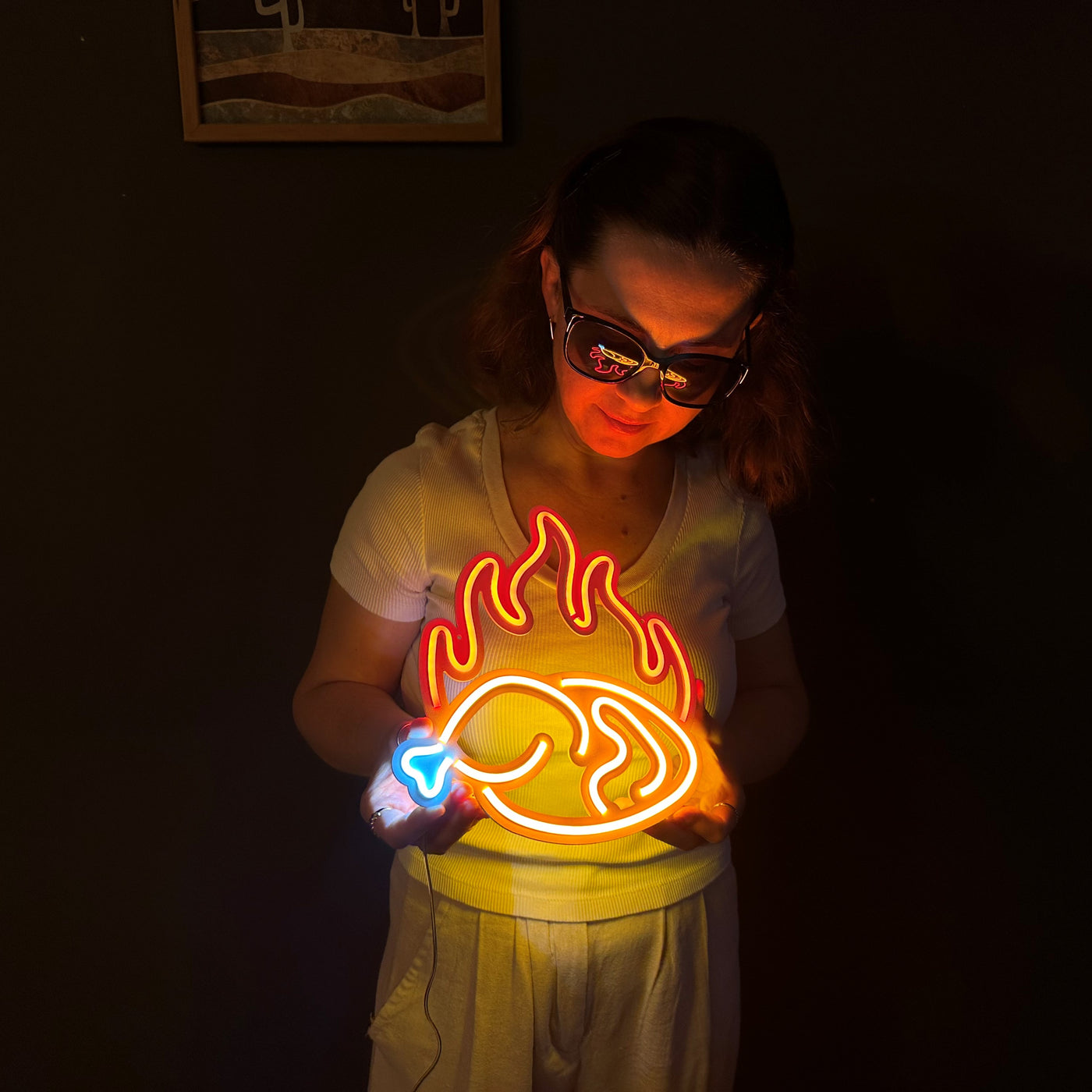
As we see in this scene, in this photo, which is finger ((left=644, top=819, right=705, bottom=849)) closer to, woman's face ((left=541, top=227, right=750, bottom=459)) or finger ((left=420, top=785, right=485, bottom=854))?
finger ((left=420, top=785, right=485, bottom=854))

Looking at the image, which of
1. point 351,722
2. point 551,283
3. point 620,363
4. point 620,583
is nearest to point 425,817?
point 351,722

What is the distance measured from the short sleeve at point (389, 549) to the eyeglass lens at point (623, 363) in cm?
37

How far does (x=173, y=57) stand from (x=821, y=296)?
4.69ft

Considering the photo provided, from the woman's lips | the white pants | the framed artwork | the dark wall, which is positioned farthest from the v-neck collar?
the framed artwork

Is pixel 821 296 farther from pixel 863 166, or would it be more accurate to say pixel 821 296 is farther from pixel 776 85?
pixel 776 85

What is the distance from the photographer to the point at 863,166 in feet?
6.22

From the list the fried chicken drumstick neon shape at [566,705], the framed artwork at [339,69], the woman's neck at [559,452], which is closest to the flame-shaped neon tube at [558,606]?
the fried chicken drumstick neon shape at [566,705]

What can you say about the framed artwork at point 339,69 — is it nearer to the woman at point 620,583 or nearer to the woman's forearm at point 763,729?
the woman at point 620,583

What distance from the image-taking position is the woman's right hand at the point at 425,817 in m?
1.30

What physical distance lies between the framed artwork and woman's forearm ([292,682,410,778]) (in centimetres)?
111

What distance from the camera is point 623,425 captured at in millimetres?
1406

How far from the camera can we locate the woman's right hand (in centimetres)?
130

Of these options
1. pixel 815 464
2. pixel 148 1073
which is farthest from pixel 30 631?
pixel 815 464

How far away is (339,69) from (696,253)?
96cm
